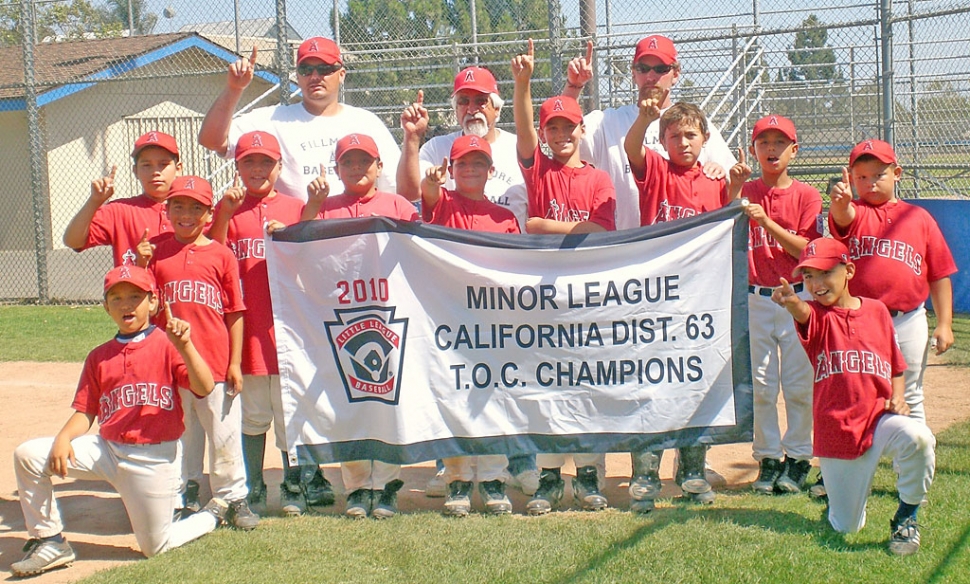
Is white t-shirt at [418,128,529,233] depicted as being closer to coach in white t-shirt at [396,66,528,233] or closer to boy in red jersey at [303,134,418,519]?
coach in white t-shirt at [396,66,528,233]

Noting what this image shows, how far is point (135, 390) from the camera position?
465cm

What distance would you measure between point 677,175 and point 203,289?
94.7 inches

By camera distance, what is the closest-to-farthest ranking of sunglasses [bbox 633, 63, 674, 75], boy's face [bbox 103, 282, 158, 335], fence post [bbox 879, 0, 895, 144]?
1. boy's face [bbox 103, 282, 158, 335]
2. sunglasses [bbox 633, 63, 674, 75]
3. fence post [bbox 879, 0, 895, 144]

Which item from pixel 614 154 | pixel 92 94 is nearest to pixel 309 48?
pixel 614 154

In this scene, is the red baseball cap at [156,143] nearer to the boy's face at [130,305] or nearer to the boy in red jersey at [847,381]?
the boy's face at [130,305]

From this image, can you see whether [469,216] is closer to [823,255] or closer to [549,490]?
[549,490]

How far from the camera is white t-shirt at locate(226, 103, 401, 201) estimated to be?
5.55 metres

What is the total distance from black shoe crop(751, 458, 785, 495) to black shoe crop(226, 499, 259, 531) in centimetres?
251

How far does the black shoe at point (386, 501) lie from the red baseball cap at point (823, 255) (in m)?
2.19

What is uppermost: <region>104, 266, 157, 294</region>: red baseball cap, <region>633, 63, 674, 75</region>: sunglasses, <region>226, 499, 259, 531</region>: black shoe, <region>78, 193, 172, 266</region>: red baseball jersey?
<region>633, 63, 674, 75</region>: sunglasses

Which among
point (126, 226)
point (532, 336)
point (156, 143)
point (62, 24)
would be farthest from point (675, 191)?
point (62, 24)

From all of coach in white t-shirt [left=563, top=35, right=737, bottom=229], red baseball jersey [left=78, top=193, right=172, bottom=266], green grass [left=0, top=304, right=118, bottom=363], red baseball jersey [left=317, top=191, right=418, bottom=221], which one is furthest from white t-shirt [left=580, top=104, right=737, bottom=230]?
green grass [left=0, top=304, right=118, bottom=363]

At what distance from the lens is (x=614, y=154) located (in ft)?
18.6

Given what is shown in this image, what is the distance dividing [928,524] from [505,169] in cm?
268
